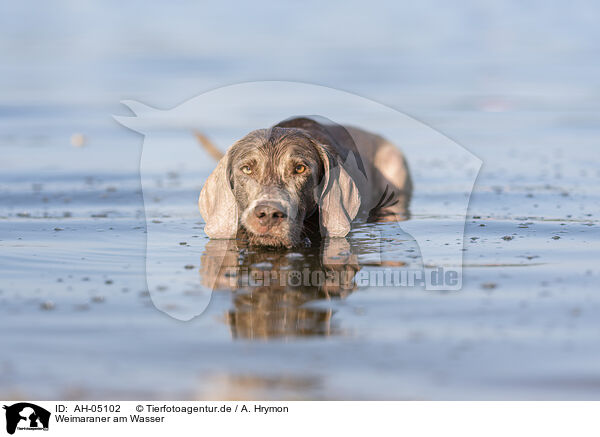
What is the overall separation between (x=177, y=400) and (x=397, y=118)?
32.3 feet

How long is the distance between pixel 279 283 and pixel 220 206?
5.29 feet

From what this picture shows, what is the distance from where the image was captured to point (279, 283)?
4918 millimetres

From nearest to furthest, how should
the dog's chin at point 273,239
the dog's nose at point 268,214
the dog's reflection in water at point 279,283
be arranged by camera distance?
the dog's reflection in water at point 279,283
the dog's nose at point 268,214
the dog's chin at point 273,239

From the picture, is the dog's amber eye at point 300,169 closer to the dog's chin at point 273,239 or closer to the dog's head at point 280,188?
the dog's head at point 280,188

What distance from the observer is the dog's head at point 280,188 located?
5.95 meters

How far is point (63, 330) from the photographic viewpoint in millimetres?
4020

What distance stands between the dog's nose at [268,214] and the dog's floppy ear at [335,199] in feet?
2.43

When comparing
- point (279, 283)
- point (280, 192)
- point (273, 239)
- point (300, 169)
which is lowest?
point (279, 283)
